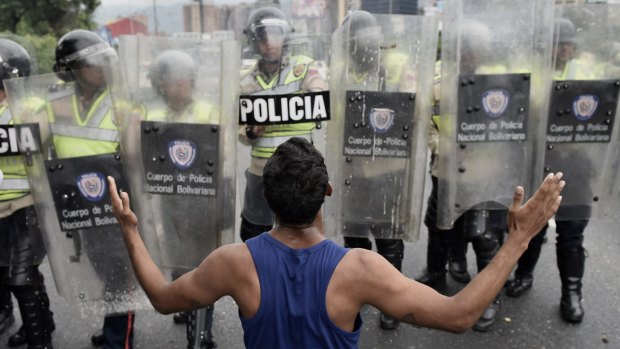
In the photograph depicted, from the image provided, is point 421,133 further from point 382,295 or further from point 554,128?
point 382,295

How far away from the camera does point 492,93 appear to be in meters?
2.78

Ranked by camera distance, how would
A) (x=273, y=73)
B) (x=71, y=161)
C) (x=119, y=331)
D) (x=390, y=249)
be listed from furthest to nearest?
1. (x=390, y=249)
2. (x=273, y=73)
3. (x=119, y=331)
4. (x=71, y=161)

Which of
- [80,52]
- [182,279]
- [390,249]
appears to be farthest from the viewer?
[390,249]

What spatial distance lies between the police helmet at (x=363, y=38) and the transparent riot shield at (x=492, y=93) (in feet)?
1.08

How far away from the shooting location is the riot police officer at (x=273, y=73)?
297 cm

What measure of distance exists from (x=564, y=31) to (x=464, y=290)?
187 cm

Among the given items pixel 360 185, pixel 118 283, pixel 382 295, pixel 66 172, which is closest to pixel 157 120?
pixel 66 172

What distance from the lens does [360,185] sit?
9.78 ft

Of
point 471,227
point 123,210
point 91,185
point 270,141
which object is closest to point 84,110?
point 91,185

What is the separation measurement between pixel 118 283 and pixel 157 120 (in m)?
0.81

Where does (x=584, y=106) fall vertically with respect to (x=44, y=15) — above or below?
below

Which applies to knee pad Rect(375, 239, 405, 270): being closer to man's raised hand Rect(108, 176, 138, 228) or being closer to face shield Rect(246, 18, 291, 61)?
face shield Rect(246, 18, 291, 61)

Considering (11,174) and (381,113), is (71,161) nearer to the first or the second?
(11,174)

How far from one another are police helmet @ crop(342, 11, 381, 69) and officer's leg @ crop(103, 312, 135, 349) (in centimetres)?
173
